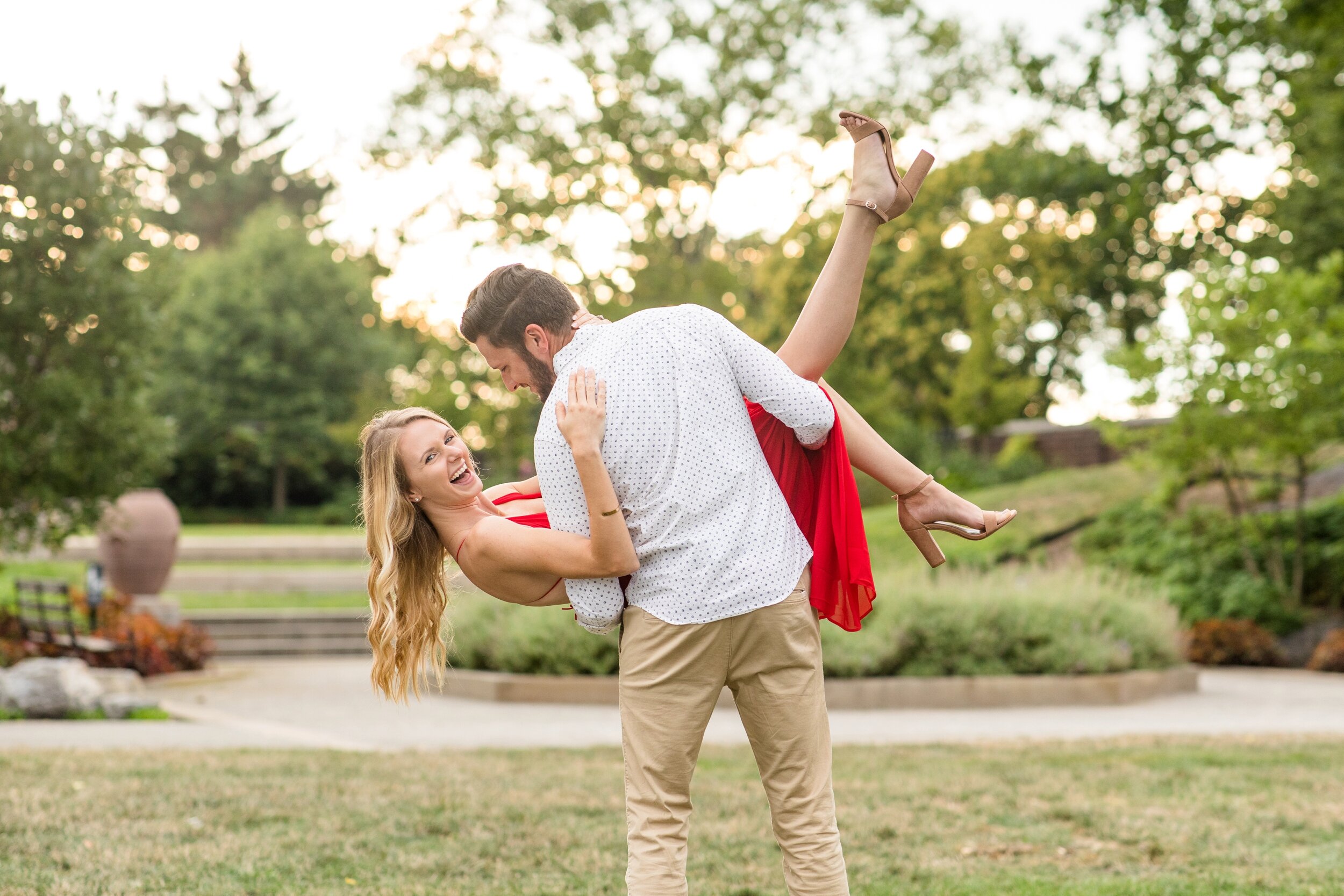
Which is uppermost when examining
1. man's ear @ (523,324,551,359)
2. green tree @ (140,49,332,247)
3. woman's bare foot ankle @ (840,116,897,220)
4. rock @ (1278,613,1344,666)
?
green tree @ (140,49,332,247)

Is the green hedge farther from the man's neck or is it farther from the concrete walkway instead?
the man's neck

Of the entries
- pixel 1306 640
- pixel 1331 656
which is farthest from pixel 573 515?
pixel 1306 640

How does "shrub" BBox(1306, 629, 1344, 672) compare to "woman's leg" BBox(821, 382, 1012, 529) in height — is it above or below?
below

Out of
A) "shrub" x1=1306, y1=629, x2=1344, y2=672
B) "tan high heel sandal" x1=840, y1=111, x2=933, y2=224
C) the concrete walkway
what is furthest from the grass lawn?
"shrub" x1=1306, y1=629, x2=1344, y2=672

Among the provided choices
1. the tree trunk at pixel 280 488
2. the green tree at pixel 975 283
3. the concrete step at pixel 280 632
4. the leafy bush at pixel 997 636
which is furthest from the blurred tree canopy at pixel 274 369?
the leafy bush at pixel 997 636

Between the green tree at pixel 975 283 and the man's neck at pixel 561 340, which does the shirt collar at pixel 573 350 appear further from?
the green tree at pixel 975 283

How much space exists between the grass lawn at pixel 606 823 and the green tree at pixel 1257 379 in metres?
7.30

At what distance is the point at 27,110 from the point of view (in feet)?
35.3

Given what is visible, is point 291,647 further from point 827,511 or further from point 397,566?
point 827,511

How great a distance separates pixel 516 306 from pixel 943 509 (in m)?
1.14

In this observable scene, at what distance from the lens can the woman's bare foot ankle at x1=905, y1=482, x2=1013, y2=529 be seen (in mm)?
3113

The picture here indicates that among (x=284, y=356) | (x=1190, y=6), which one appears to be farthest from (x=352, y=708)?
(x=284, y=356)

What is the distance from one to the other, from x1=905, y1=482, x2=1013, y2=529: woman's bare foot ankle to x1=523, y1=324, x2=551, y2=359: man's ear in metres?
0.97

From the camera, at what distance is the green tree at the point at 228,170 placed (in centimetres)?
5394
